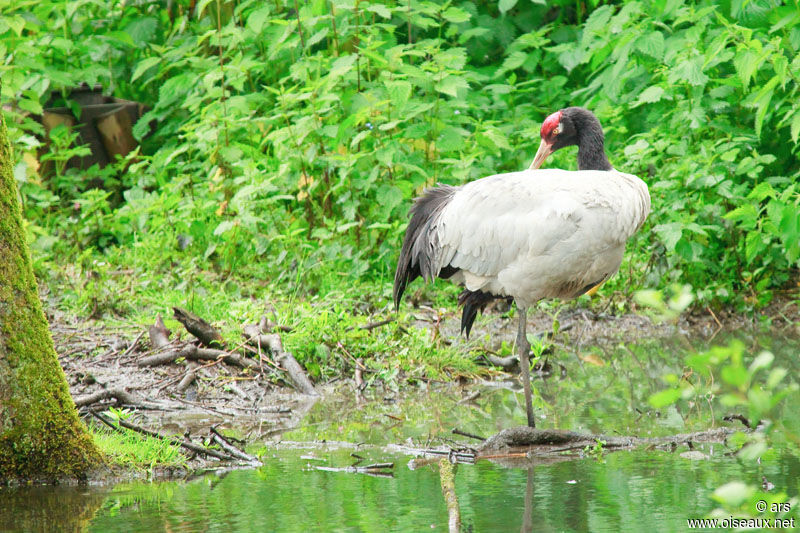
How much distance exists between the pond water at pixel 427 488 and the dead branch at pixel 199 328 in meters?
1.05

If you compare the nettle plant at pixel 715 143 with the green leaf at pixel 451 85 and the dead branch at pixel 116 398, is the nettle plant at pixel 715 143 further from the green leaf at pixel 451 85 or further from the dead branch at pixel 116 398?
the dead branch at pixel 116 398

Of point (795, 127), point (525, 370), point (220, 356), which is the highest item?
point (795, 127)

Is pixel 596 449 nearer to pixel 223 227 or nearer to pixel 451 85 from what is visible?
pixel 451 85

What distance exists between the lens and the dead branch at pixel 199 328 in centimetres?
598

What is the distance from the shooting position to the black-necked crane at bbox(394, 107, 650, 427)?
4961 millimetres

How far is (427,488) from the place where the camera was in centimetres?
401

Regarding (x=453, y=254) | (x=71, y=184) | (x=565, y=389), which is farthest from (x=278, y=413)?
(x=71, y=184)

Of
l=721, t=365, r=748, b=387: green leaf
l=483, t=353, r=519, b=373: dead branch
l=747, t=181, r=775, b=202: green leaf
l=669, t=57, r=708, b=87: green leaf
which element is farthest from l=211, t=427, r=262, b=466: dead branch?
l=669, t=57, r=708, b=87: green leaf

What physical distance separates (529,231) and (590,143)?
1.15 m

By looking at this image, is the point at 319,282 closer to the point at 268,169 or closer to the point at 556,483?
Result: the point at 268,169

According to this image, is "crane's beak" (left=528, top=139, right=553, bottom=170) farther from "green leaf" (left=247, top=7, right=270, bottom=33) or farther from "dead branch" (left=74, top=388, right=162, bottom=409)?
"green leaf" (left=247, top=7, right=270, bottom=33)

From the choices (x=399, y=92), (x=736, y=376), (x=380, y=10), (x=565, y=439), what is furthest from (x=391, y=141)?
(x=736, y=376)

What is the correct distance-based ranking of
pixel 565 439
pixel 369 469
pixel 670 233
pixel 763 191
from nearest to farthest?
pixel 369 469
pixel 565 439
pixel 763 191
pixel 670 233

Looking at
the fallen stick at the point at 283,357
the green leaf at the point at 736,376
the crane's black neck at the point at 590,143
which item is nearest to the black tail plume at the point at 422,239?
the fallen stick at the point at 283,357
